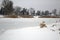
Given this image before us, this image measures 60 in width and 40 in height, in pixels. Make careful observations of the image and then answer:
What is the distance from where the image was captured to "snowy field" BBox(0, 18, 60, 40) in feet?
5.31

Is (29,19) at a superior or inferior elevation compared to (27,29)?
superior

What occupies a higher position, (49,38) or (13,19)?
(13,19)

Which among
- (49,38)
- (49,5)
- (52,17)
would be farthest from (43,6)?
(49,38)

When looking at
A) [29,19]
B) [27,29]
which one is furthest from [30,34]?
→ [29,19]

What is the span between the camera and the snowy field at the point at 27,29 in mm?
1618

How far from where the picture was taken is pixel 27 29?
169 centimetres

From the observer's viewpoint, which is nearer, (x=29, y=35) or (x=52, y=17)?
(x=29, y=35)

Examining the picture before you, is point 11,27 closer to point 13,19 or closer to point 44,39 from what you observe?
point 13,19

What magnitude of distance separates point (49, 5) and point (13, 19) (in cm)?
64

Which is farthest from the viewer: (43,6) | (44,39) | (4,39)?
(43,6)

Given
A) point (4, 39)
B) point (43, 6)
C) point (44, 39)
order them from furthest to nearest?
point (43, 6) < point (44, 39) < point (4, 39)

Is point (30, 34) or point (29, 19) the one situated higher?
point (29, 19)

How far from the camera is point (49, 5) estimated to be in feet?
5.95

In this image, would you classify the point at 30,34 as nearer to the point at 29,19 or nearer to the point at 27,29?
the point at 27,29
